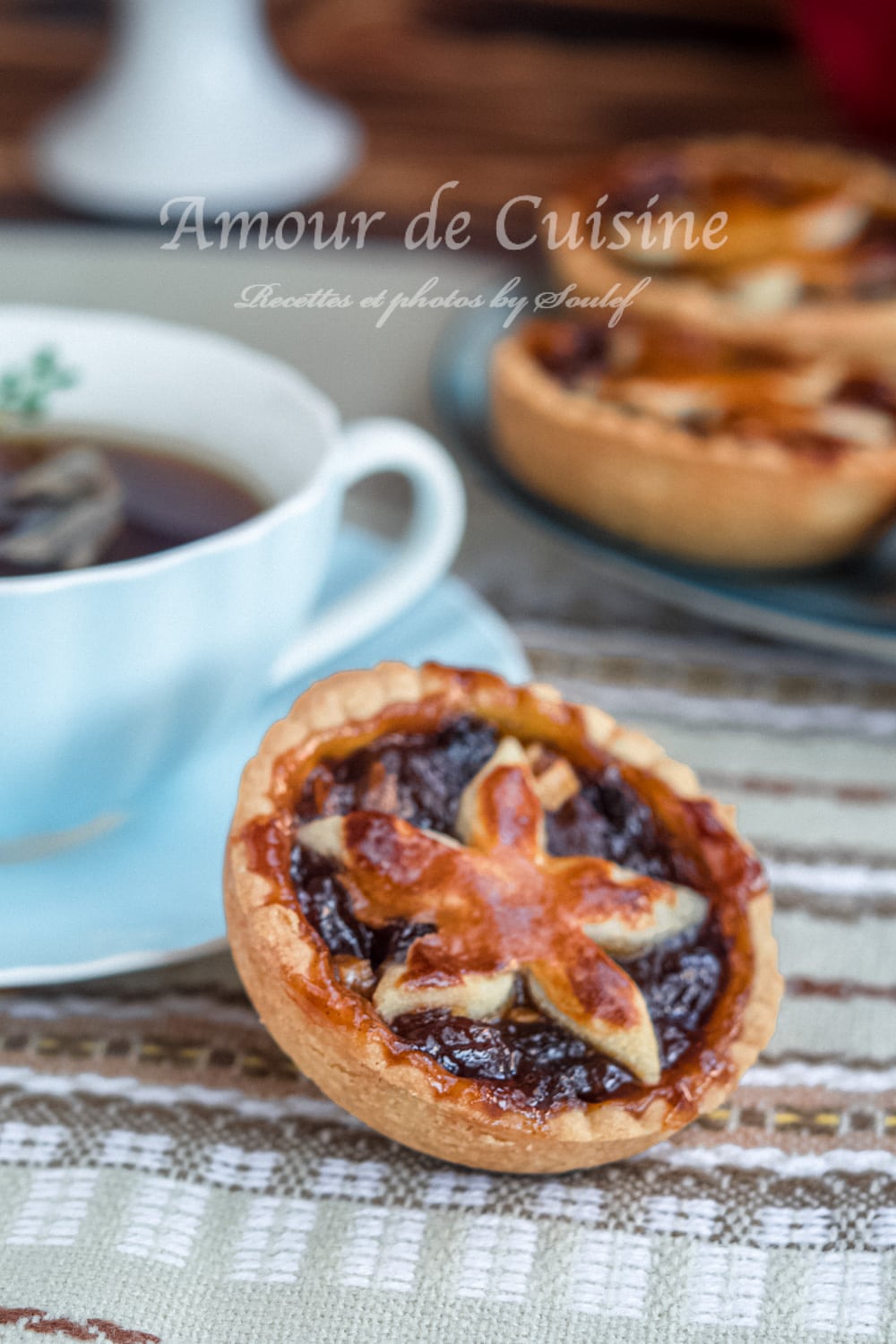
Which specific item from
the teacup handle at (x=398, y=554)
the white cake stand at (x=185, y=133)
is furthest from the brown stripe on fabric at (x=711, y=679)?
the white cake stand at (x=185, y=133)

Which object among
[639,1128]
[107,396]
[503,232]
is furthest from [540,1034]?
[503,232]

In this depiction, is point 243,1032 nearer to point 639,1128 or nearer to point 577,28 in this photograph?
point 639,1128

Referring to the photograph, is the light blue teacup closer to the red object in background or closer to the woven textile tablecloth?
the woven textile tablecloth

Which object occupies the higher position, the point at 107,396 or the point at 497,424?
the point at 107,396

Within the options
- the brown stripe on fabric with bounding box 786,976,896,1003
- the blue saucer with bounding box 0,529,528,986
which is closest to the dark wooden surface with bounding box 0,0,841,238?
the blue saucer with bounding box 0,529,528,986

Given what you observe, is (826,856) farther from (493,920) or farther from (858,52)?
(858,52)

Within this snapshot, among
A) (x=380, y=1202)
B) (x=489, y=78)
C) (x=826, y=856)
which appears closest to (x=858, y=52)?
(x=489, y=78)

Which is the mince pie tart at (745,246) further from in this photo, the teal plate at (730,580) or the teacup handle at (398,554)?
the teacup handle at (398,554)
